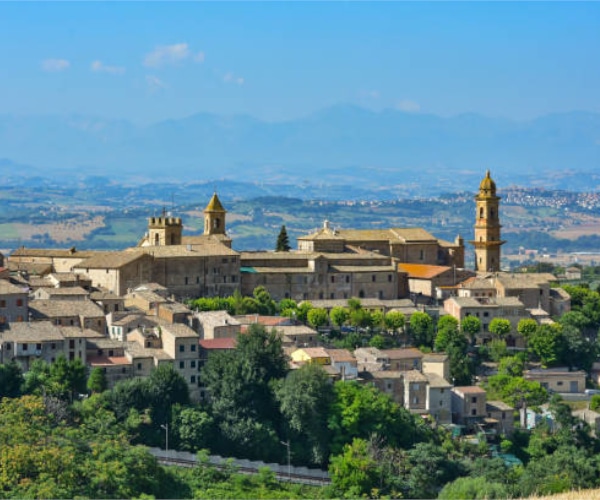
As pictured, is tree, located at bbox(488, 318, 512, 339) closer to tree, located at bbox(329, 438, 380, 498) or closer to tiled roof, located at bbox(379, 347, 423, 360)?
tiled roof, located at bbox(379, 347, 423, 360)

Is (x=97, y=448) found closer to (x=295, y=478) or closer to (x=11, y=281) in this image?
(x=295, y=478)

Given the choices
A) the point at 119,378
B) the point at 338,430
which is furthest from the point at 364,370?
the point at 119,378

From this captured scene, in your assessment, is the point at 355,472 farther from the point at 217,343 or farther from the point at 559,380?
the point at 559,380

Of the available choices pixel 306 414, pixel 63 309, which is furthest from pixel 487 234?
pixel 306 414

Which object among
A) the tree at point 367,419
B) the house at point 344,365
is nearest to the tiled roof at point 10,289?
the house at point 344,365

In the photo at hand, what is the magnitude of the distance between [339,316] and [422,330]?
10.7ft

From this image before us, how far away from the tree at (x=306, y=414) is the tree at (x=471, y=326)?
1249cm

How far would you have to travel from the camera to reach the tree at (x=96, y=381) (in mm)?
46281

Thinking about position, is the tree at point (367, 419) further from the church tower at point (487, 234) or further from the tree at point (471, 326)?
the church tower at point (487, 234)

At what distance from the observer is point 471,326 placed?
58812 mm

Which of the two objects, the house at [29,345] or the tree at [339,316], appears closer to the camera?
the house at [29,345]

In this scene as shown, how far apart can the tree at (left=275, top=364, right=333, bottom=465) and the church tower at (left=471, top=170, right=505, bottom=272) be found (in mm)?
25371

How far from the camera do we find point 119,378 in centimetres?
4747

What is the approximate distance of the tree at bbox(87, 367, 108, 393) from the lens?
4628cm
